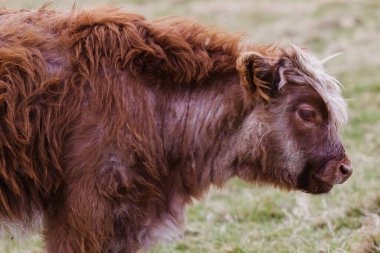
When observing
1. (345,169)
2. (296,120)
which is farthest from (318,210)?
(296,120)

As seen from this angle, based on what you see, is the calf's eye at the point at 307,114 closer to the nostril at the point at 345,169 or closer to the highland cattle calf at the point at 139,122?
the highland cattle calf at the point at 139,122

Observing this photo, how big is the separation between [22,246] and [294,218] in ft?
8.06

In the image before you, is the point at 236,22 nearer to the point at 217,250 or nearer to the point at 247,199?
the point at 247,199

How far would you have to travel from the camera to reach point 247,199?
313 inches

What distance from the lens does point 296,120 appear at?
4.88 metres

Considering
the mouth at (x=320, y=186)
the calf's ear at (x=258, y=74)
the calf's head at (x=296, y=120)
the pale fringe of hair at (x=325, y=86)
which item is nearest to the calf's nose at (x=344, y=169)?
the calf's head at (x=296, y=120)

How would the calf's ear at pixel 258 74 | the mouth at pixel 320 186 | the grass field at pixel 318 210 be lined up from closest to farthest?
the calf's ear at pixel 258 74, the mouth at pixel 320 186, the grass field at pixel 318 210

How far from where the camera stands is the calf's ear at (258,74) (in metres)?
4.71

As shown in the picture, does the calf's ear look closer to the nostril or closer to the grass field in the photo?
→ the grass field

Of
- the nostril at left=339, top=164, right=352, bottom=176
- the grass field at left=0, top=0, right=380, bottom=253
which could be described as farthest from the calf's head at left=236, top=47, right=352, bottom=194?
the grass field at left=0, top=0, right=380, bottom=253

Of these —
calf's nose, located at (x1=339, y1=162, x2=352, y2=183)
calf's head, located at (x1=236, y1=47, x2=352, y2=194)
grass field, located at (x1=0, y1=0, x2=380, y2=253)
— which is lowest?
grass field, located at (x1=0, y1=0, x2=380, y2=253)

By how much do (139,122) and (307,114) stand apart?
106 centimetres

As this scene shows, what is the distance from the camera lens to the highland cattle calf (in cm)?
454

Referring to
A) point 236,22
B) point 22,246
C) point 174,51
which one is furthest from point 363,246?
point 236,22
